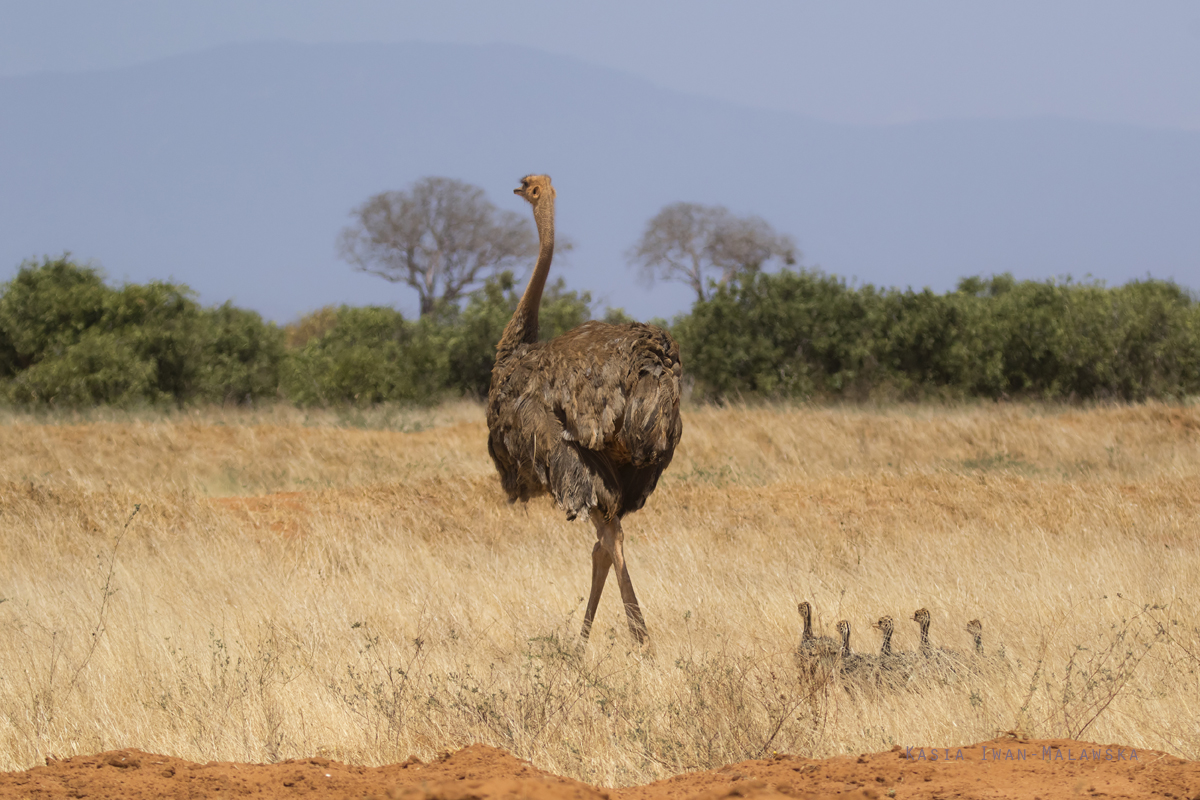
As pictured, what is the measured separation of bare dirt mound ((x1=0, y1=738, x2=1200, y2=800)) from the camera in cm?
292

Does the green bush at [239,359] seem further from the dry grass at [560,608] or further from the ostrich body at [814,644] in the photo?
the ostrich body at [814,644]

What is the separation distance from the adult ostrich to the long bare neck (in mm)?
283

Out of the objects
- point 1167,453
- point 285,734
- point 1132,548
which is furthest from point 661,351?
point 1167,453

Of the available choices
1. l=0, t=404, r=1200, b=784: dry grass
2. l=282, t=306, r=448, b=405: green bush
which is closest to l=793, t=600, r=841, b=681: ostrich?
l=0, t=404, r=1200, b=784: dry grass

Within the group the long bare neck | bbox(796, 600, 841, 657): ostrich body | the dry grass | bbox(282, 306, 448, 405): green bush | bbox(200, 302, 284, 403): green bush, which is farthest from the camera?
bbox(282, 306, 448, 405): green bush

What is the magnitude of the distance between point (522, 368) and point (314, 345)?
25.1 metres

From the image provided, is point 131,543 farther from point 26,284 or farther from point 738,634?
point 26,284

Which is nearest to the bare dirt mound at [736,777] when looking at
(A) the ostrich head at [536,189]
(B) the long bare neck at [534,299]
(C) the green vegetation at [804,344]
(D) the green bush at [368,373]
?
(B) the long bare neck at [534,299]

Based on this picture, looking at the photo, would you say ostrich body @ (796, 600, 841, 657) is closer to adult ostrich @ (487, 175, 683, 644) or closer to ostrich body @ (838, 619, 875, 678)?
ostrich body @ (838, 619, 875, 678)

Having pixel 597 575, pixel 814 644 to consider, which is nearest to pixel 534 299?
pixel 597 575

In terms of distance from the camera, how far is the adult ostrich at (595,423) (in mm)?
5406

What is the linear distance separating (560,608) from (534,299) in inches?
74.5

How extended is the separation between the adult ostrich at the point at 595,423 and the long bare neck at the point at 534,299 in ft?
0.93

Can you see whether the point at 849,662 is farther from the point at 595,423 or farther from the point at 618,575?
the point at 595,423
